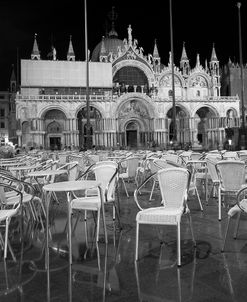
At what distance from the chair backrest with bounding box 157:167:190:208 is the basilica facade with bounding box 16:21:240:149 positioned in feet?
126

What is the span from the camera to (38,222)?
6.25 metres

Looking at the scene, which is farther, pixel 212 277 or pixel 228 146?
pixel 228 146

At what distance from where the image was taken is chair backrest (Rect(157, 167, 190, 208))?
436 centimetres

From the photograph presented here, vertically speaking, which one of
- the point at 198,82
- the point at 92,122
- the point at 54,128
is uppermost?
the point at 198,82

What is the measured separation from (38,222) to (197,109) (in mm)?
45528

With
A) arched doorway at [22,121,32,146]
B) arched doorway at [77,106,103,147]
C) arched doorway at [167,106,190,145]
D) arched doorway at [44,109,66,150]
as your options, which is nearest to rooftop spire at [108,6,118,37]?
arched doorway at [167,106,190,145]

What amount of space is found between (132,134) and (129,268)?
47.1 metres

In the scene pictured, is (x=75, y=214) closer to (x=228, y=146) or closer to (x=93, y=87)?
(x=228, y=146)

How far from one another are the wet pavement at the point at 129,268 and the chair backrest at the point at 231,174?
0.69 meters

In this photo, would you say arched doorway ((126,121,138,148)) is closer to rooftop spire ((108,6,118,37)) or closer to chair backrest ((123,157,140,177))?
rooftop spire ((108,6,118,37))

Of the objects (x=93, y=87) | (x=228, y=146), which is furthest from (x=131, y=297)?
(x=93, y=87)

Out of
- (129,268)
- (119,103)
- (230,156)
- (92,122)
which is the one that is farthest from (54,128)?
(129,268)

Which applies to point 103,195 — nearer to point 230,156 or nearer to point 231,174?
point 231,174

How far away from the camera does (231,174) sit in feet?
17.4
